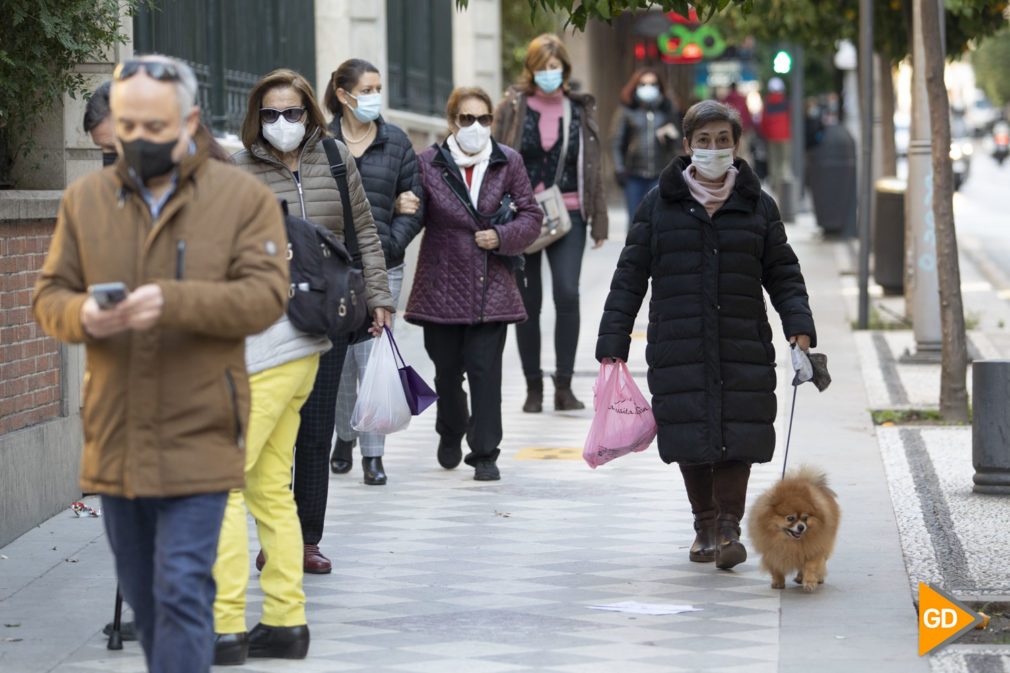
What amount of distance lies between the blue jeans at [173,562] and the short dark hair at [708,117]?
306cm

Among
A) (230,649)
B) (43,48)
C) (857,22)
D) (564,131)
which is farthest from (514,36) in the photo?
(230,649)

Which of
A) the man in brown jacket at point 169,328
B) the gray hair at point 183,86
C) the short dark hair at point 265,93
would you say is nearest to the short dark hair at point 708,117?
the short dark hair at point 265,93

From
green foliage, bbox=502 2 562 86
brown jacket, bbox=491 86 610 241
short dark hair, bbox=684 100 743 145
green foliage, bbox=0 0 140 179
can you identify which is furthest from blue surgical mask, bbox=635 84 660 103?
green foliage, bbox=502 2 562 86

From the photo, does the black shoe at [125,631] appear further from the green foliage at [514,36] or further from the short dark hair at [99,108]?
the green foliage at [514,36]

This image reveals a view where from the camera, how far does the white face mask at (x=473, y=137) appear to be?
875cm

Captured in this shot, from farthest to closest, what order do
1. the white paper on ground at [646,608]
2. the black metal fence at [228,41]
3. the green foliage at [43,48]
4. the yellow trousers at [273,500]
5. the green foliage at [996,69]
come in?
1. the green foliage at [996,69]
2. the black metal fence at [228,41]
3. the green foliage at [43,48]
4. the white paper on ground at [646,608]
5. the yellow trousers at [273,500]

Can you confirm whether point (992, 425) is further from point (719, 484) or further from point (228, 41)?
point (228, 41)

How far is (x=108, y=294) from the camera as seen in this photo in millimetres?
3816

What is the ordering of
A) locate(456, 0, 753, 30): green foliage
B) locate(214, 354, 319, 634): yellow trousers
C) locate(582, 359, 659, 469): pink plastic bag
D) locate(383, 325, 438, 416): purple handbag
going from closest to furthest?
locate(214, 354, 319, 634): yellow trousers, locate(582, 359, 659, 469): pink plastic bag, locate(456, 0, 753, 30): green foliage, locate(383, 325, 438, 416): purple handbag

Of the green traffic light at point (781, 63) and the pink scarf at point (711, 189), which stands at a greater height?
the green traffic light at point (781, 63)

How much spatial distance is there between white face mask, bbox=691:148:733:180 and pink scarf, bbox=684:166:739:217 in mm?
34

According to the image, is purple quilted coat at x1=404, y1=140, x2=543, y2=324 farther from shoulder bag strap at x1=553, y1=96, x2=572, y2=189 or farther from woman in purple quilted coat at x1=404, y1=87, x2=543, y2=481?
shoulder bag strap at x1=553, y1=96, x2=572, y2=189

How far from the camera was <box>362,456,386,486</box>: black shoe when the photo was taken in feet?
29.4

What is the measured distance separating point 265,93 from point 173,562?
263 cm
